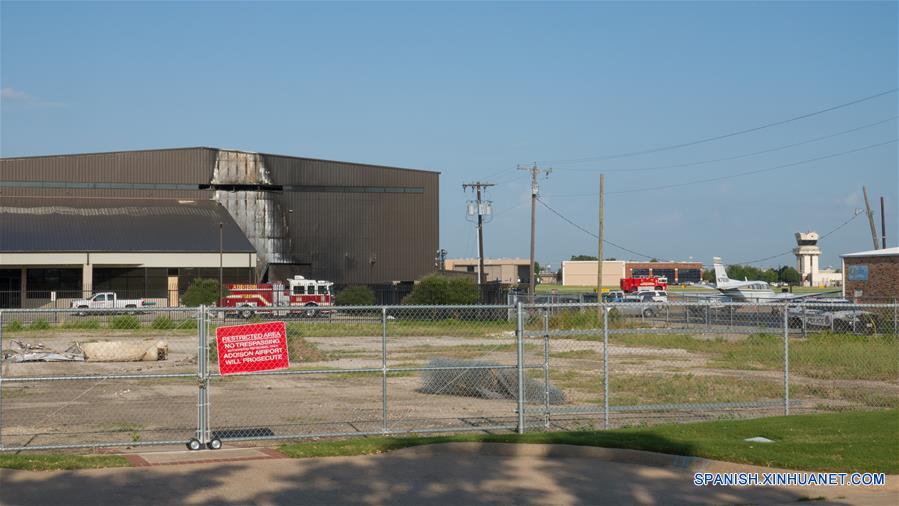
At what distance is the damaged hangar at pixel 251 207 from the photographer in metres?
61.6

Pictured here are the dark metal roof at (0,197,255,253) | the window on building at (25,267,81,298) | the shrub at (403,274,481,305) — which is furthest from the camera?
the window on building at (25,267,81,298)

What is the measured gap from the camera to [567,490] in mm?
10484

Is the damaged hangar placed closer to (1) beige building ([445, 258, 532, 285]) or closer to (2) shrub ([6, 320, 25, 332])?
(2) shrub ([6, 320, 25, 332])

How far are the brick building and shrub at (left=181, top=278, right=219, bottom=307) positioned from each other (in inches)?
1405

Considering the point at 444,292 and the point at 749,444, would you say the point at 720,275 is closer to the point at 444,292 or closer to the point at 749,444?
the point at 444,292

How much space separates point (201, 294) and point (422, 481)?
47.8m

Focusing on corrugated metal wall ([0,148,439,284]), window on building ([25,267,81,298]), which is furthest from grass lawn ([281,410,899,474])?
corrugated metal wall ([0,148,439,284])

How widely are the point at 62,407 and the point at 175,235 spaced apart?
46096 mm

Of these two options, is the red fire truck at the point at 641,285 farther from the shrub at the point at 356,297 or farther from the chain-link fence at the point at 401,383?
the chain-link fence at the point at 401,383

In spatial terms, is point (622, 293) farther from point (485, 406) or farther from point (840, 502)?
point (840, 502)

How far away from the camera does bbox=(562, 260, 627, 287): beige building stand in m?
147

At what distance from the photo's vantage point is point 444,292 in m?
54.1

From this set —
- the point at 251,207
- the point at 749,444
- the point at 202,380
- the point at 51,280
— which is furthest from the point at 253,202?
the point at 749,444

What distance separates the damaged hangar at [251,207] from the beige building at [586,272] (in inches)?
3016
